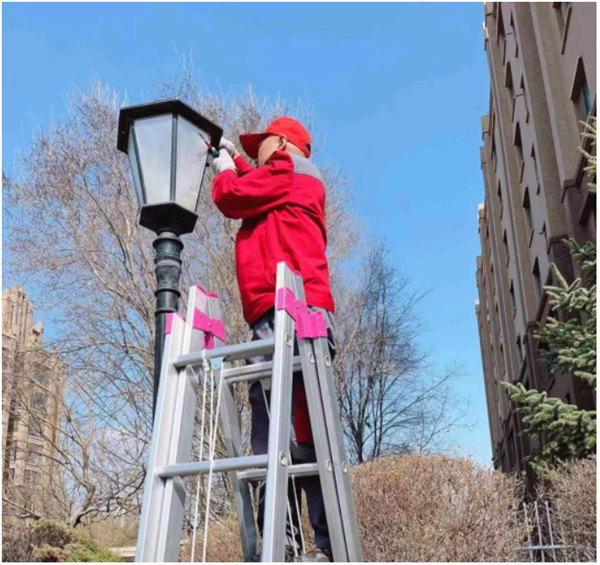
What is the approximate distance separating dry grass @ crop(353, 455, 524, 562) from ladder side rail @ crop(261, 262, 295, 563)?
446 centimetres

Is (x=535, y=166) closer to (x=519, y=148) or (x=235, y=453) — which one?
(x=519, y=148)

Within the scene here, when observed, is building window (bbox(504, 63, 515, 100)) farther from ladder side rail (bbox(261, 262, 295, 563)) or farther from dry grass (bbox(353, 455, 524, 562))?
ladder side rail (bbox(261, 262, 295, 563))

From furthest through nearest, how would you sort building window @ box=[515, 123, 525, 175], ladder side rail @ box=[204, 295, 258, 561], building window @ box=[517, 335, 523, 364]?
1. building window @ box=[517, 335, 523, 364]
2. building window @ box=[515, 123, 525, 175]
3. ladder side rail @ box=[204, 295, 258, 561]

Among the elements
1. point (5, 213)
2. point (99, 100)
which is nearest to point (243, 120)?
point (99, 100)

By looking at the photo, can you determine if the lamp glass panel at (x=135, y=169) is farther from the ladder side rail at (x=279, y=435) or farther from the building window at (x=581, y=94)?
the building window at (x=581, y=94)

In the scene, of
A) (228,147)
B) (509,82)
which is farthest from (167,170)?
(509,82)

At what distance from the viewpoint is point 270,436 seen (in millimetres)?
2207

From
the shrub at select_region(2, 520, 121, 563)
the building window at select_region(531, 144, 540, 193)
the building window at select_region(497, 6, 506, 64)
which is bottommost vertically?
the shrub at select_region(2, 520, 121, 563)

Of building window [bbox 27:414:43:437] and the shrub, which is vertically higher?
building window [bbox 27:414:43:437]

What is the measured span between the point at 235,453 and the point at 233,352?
0.59m

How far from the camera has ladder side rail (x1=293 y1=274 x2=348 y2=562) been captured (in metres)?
2.34

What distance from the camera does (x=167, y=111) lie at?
372cm

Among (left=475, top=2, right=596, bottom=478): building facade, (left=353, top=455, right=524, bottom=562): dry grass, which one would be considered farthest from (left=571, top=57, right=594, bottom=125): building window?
(left=353, top=455, right=524, bottom=562): dry grass

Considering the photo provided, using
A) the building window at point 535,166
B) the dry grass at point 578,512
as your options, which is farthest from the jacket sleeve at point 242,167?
the building window at point 535,166
